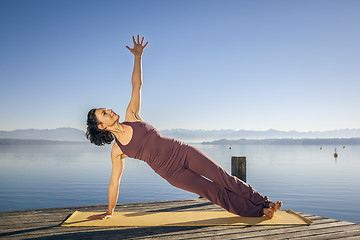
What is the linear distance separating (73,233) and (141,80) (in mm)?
1752

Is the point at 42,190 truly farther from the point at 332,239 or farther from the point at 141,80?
the point at 332,239

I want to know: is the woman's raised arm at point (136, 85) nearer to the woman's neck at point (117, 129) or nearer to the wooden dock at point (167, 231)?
the woman's neck at point (117, 129)

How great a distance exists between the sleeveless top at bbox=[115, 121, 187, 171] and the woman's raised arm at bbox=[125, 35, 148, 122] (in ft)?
0.69

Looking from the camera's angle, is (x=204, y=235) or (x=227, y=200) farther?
(x=227, y=200)

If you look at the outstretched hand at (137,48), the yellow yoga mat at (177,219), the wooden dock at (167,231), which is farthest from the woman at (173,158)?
the outstretched hand at (137,48)

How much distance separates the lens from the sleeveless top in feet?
11.0

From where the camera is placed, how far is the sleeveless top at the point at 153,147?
3348mm

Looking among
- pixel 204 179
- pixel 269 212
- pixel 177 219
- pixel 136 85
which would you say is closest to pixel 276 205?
pixel 269 212

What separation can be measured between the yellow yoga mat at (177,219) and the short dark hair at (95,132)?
2.89 ft

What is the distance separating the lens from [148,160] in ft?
11.2

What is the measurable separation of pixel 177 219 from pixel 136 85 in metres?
1.59

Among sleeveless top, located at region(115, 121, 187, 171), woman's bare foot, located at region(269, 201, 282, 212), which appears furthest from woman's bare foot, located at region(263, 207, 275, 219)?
sleeveless top, located at region(115, 121, 187, 171)

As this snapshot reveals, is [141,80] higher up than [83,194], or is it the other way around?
[141,80]

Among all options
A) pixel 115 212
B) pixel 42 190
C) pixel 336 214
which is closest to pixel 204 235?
pixel 115 212
